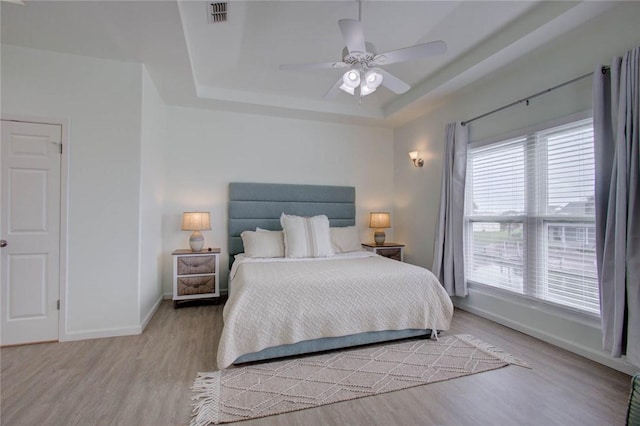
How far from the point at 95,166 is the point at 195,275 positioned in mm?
1656

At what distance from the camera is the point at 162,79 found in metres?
3.32

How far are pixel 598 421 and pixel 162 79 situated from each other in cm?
464

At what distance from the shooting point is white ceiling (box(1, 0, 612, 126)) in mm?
2311

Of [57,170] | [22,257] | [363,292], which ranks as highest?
[57,170]

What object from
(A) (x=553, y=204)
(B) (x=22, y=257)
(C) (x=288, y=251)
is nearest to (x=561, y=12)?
(A) (x=553, y=204)

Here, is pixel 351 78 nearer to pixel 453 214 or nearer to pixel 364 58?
pixel 364 58

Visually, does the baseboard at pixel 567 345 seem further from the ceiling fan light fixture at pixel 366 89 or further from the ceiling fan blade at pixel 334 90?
the ceiling fan blade at pixel 334 90

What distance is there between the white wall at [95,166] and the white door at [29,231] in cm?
13

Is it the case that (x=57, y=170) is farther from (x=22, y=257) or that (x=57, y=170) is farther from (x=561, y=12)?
(x=561, y=12)

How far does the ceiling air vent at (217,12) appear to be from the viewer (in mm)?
2283

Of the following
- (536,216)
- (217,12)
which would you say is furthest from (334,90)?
(536,216)

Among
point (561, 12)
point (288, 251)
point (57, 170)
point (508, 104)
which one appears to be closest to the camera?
point (561, 12)

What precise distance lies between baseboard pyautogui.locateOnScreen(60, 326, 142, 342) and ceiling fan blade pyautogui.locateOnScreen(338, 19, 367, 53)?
3209 millimetres

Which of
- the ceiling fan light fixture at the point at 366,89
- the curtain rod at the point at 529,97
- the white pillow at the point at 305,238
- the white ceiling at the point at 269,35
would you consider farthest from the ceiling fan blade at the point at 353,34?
the white pillow at the point at 305,238
